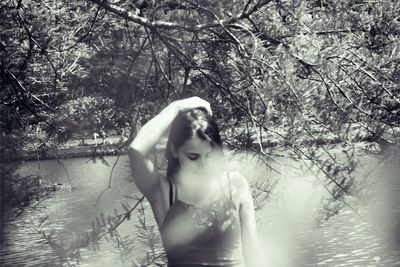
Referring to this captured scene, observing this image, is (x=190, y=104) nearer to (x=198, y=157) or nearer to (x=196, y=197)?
(x=198, y=157)

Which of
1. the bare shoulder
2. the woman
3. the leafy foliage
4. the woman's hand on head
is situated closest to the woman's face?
the woman

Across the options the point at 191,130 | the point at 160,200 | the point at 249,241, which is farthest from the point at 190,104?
the point at 249,241

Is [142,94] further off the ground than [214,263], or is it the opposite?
[142,94]

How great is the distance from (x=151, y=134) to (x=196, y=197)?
289 millimetres

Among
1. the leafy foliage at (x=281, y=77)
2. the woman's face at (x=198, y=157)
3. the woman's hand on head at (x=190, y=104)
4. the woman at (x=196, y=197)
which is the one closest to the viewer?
the woman at (x=196, y=197)

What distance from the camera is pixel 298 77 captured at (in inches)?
124

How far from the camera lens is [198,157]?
222 cm

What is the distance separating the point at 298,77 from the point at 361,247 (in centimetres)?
1319

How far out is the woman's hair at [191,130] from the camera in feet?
7.27

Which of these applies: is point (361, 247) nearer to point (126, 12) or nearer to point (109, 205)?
point (109, 205)

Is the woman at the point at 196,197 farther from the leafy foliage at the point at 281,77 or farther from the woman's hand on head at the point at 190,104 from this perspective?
the leafy foliage at the point at 281,77

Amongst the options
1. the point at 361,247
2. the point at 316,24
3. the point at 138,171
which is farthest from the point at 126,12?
the point at 361,247

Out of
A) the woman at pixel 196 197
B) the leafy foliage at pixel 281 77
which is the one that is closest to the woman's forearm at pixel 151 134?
the woman at pixel 196 197

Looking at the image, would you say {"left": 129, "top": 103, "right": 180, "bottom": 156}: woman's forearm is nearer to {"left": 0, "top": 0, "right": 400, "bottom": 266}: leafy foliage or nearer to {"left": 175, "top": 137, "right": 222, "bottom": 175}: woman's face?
{"left": 175, "top": 137, "right": 222, "bottom": 175}: woman's face
